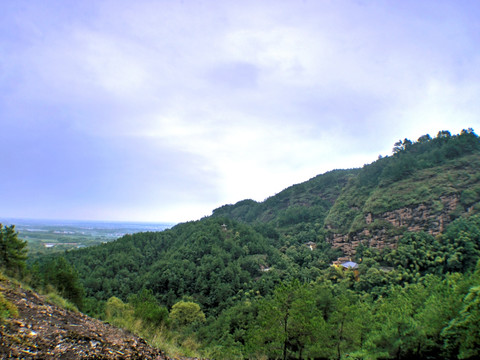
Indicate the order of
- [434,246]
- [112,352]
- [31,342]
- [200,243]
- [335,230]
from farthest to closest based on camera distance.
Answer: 1. [200,243]
2. [335,230]
3. [434,246]
4. [112,352]
5. [31,342]

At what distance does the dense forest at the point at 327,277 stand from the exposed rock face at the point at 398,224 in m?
0.16

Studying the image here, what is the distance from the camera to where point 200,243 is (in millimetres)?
50656

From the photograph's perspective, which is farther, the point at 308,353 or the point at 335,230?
the point at 335,230

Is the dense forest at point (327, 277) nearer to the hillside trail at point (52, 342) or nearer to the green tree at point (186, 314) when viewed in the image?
the green tree at point (186, 314)

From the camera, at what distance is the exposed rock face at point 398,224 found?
33.0m

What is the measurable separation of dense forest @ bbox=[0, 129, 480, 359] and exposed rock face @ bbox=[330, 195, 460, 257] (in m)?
0.16

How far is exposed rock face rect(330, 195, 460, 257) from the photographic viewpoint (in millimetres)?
32969

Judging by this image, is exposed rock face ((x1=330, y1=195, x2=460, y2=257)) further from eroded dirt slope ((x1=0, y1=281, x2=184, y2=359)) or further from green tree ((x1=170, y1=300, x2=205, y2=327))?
eroded dirt slope ((x1=0, y1=281, x2=184, y2=359))

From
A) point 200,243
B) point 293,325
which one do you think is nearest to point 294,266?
point 200,243

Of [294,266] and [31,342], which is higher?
[31,342]

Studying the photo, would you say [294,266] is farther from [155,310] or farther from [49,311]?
[49,311]

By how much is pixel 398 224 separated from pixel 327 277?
14.4 m

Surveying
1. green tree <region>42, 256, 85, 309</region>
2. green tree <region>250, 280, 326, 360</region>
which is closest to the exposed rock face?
green tree <region>250, 280, 326, 360</region>

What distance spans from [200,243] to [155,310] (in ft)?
116
